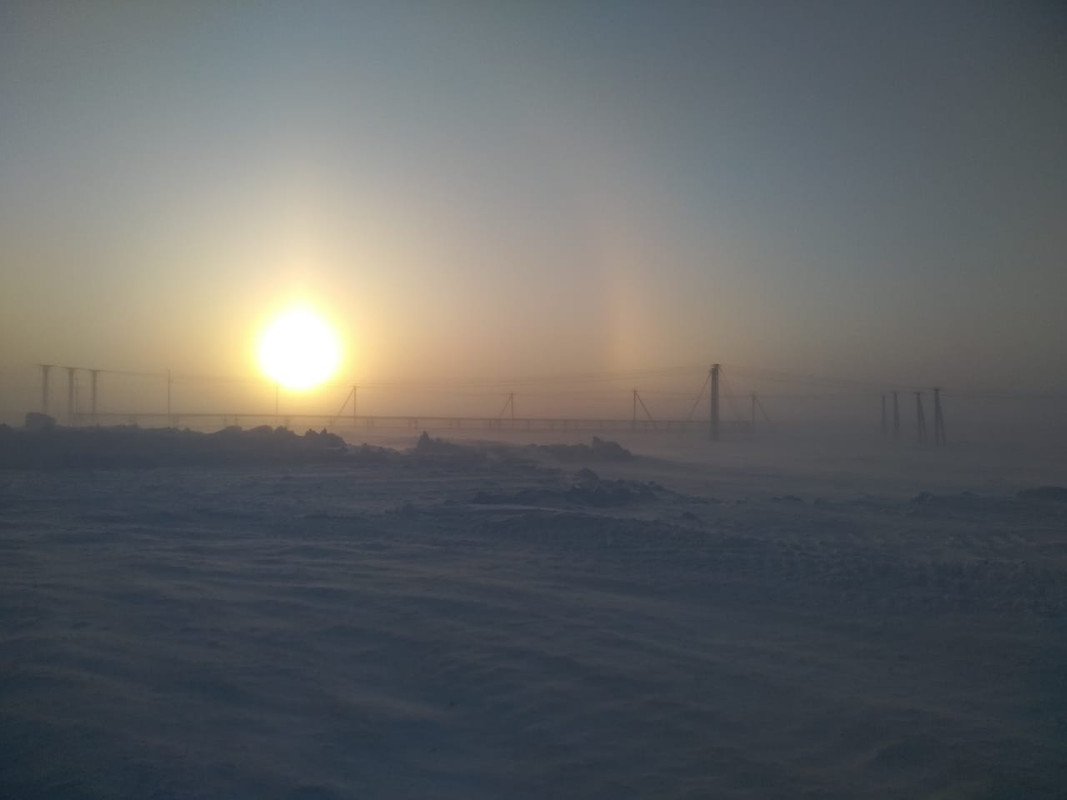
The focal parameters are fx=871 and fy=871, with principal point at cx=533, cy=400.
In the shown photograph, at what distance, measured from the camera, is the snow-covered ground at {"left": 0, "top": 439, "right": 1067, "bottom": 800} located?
18.9 ft

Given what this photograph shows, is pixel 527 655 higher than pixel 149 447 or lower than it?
lower

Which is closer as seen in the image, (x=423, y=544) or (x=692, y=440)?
(x=423, y=544)

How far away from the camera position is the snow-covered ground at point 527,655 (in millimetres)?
5762

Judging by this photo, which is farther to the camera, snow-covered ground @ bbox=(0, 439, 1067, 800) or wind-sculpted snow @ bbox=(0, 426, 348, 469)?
wind-sculpted snow @ bbox=(0, 426, 348, 469)

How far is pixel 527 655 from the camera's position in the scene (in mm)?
8133

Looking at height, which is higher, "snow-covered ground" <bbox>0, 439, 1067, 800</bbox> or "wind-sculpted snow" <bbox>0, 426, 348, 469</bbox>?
"wind-sculpted snow" <bbox>0, 426, 348, 469</bbox>

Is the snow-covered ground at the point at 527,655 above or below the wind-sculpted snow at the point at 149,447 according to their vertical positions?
below

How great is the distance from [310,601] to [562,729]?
4501 millimetres

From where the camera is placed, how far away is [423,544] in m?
14.2

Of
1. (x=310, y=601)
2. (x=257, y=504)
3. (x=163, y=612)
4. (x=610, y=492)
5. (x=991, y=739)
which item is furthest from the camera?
(x=610, y=492)

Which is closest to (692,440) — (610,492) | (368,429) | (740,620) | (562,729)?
(368,429)

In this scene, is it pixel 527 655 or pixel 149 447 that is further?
pixel 149 447

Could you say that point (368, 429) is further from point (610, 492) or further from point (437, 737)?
point (437, 737)

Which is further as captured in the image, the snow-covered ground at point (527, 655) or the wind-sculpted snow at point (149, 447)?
the wind-sculpted snow at point (149, 447)
